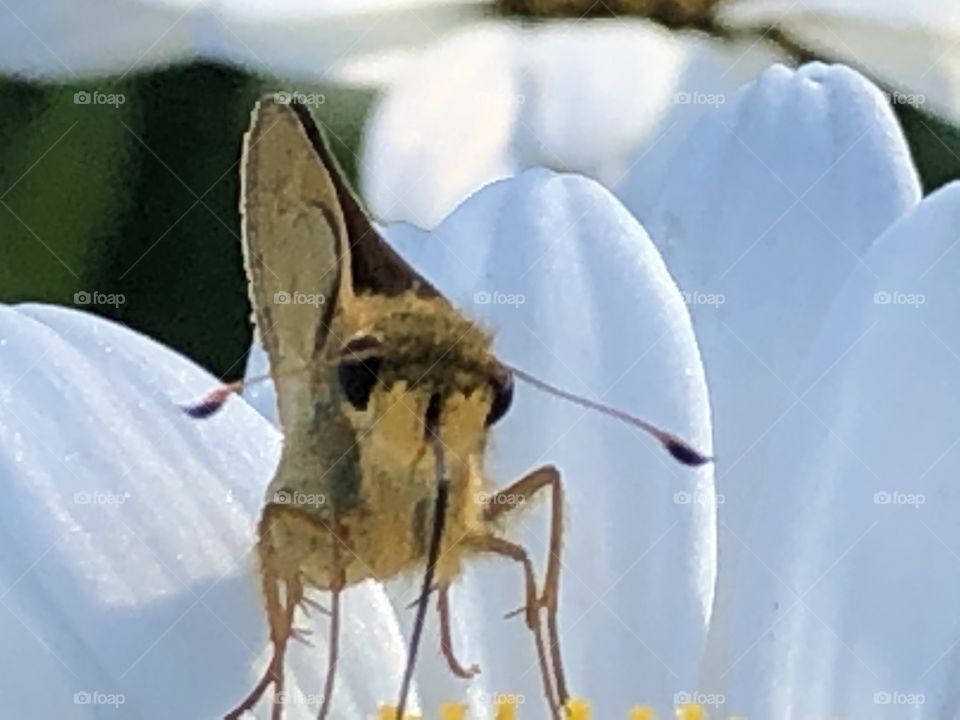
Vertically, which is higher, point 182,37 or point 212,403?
point 182,37

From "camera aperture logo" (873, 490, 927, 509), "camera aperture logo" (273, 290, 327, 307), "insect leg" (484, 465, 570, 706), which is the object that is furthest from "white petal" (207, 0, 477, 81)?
"camera aperture logo" (873, 490, 927, 509)

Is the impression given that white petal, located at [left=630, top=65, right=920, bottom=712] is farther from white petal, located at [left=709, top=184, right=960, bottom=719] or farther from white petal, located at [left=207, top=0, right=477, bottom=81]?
white petal, located at [left=207, top=0, right=477, bottom=81]

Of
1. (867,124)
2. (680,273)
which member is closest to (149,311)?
(680,273)

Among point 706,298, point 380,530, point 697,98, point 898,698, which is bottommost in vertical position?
point 898,698

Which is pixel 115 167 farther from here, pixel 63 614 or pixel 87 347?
pixel 63 614

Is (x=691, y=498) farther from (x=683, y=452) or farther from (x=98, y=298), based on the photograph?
(x=98, y=298)

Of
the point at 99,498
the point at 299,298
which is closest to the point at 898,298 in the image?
the point at 299,298
